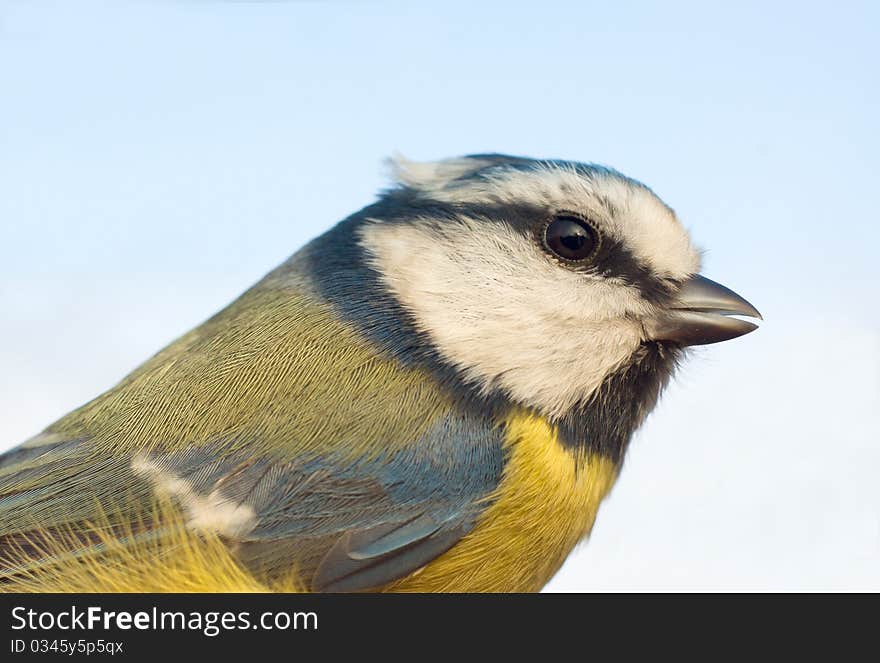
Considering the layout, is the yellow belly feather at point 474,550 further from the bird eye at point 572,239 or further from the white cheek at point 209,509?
the bird eye at point 572,239

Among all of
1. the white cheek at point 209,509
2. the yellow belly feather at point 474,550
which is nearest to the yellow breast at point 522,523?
the yellow belly feather at point 474,550

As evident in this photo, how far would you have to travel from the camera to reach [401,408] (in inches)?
51.7

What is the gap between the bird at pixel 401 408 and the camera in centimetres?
125

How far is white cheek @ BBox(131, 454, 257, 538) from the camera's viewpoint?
1.23 m

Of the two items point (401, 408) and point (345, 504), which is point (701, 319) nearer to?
point (401, 408)

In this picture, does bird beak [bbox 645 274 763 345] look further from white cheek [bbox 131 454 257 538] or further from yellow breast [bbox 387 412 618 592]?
white cheek [bbox 131 454 257 538]

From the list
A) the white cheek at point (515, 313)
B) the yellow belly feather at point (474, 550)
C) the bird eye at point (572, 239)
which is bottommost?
the yellow belly feather at point (474, 550)

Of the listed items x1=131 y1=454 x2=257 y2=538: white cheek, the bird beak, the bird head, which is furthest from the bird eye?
x1=131 y1=454 x2=257 y2=538: white cheek

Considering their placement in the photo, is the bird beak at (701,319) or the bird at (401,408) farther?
the bird beak at (701,319)

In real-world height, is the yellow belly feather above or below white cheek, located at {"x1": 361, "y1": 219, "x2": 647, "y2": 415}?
below

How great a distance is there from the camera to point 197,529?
1226 millimetres

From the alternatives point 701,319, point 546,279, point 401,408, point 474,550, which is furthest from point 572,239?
point 474,550

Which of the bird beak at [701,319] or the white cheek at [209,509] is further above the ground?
the bird beak at [701,319]
